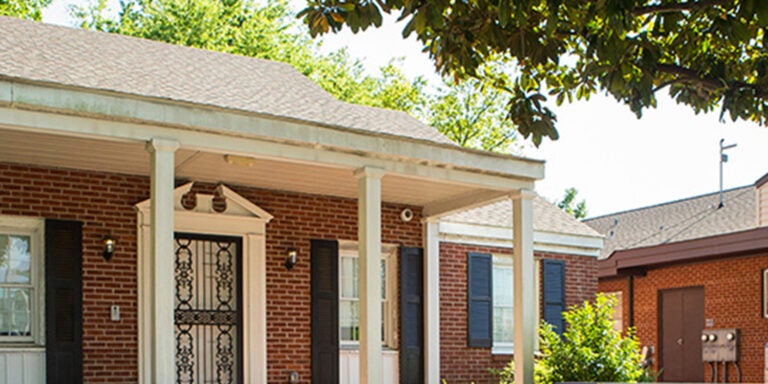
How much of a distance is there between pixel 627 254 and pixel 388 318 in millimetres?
8376

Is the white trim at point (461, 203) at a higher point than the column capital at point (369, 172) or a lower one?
lower

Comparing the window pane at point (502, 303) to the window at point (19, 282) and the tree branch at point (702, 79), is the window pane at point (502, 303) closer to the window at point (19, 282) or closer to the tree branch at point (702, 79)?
the window at point (19, 282)

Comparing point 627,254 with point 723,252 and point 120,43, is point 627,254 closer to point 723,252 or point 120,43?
point 723,252

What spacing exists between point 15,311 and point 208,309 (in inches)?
90.8

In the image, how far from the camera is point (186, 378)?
1229cm

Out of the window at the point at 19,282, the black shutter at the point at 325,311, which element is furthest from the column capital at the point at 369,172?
the window at the point at 19,282

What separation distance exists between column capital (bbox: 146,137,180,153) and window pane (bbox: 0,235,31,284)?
286 centimetres

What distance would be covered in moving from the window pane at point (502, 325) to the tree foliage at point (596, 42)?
25.5 ft

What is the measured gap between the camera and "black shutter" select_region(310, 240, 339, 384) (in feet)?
43.2

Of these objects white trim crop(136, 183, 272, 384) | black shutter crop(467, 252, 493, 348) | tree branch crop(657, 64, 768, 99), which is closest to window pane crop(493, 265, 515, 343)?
black shutter crop(467, 252, 493, 348)

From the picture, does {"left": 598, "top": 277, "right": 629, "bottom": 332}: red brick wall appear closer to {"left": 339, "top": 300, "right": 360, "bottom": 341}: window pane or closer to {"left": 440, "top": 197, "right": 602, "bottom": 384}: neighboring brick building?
{"left": 440, "top": 197, "right": 602, "bottom": 384}: neighboring brick building

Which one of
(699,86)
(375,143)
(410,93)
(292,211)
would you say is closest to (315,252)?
(292,211)

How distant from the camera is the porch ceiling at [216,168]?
1048cm

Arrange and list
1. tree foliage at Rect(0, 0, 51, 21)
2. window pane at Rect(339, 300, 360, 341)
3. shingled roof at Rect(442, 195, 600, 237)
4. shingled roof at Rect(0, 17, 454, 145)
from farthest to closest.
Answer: tree foliage at Rect(0, 0, 51, 21), shingled roof at Rect(442, 195, 600, 237), window pane at Rect(339, 300, 360, 341), shingled roof at Rect(0, 17, 454, 145)
